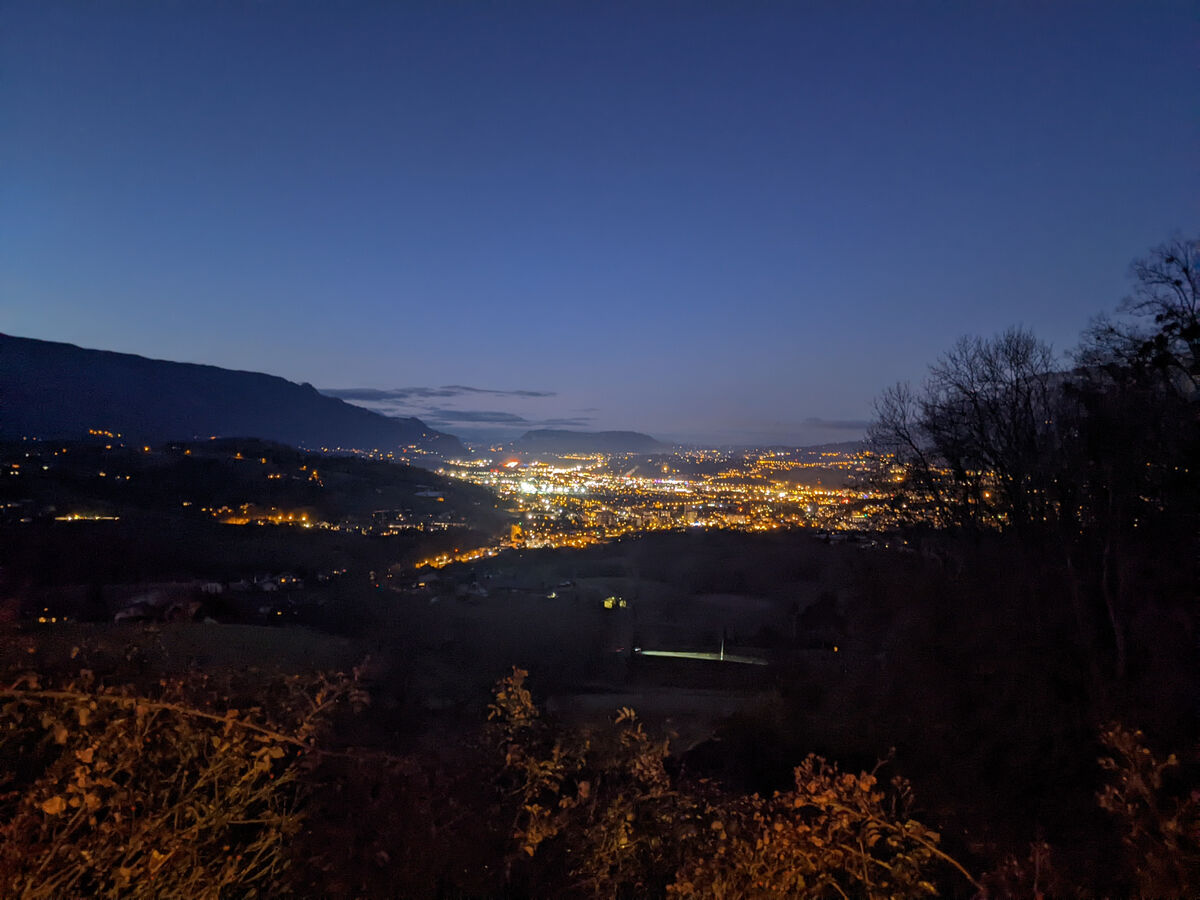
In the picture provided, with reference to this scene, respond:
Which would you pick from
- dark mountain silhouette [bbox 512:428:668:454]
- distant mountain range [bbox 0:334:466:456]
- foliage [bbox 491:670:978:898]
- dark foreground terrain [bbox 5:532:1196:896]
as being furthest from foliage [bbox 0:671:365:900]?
dark mountain silhouette [bbox 512:428:668:454]

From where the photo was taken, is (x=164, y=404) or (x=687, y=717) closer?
(x=687, y=717)

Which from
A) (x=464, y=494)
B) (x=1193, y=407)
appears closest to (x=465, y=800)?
(x=1193, y=407)

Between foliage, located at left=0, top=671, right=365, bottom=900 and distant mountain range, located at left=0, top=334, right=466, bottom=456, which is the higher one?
distant mountain range, located at left=0, top=334, right=466, bottom=456

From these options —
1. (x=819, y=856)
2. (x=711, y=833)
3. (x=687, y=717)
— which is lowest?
(x=687, y=717)

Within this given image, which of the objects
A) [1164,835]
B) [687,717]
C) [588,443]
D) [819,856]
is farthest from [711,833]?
[588,443]

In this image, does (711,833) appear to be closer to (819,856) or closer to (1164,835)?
(819,856)

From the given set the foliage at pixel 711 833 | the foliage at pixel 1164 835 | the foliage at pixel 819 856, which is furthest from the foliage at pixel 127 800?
the foliage at pixel 1164 835

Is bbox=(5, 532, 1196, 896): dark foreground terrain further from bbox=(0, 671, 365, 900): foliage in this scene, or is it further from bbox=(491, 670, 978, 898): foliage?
bbox=(0, 671, 365, 900): foliage
